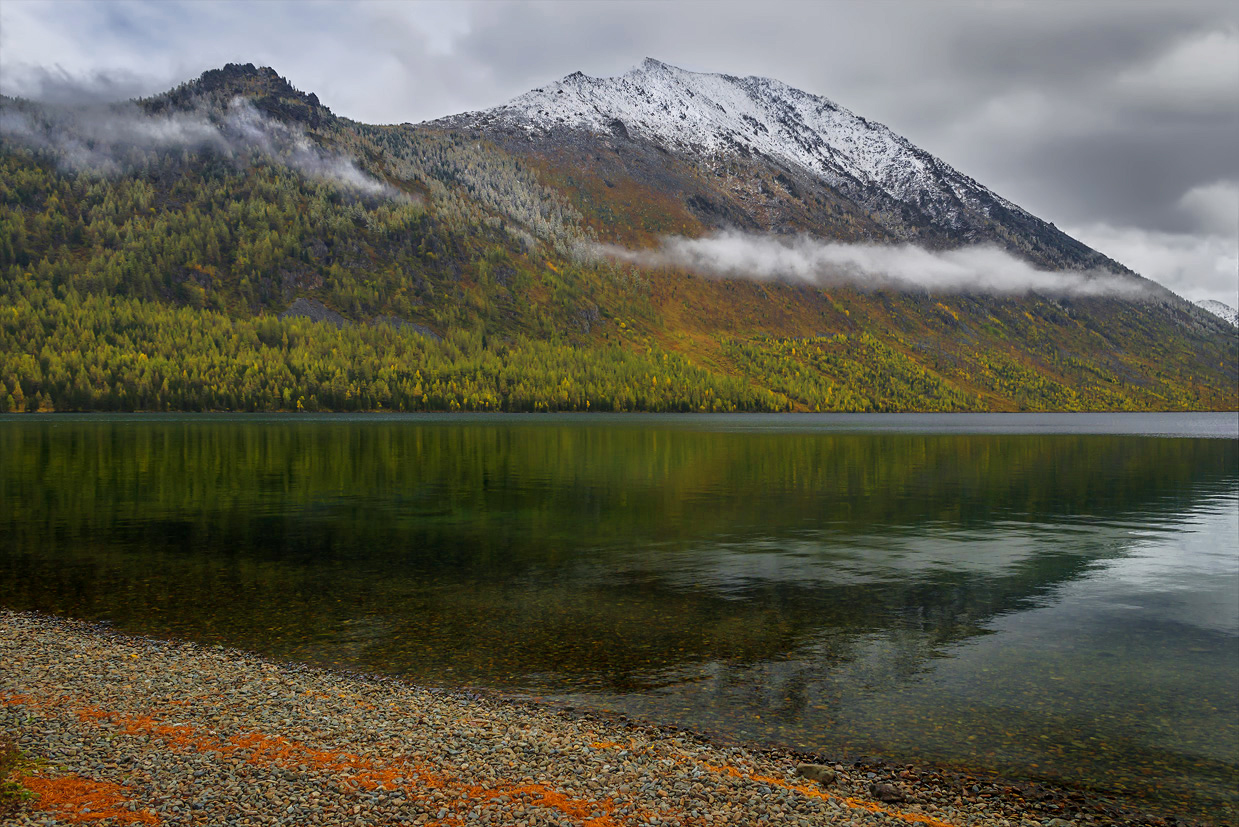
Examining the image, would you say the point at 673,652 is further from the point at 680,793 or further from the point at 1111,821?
the point at 1111,821

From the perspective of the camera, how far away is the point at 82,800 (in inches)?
559

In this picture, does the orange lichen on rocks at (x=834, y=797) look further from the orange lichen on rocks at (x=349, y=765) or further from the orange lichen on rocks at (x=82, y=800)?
the orange lichen on rocks at (x=82, y=800)

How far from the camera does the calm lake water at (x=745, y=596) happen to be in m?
20.5

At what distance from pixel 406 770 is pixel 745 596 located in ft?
65.0

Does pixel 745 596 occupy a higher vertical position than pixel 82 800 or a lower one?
lower

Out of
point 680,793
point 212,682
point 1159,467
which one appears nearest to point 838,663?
point 680,793

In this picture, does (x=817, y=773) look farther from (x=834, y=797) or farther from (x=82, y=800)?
(x=82, y=800)

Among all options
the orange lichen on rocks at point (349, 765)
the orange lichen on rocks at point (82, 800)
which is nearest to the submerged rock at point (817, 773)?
the orange lichen on rocks at point (349, 765)

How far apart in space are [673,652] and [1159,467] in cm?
10338

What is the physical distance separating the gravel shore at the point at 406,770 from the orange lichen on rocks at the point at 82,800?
1.4 inches

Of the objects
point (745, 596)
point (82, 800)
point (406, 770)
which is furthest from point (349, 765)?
point (745, 596)

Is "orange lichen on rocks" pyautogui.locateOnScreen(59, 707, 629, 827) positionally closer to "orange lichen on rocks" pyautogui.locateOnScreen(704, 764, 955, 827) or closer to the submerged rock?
"orange lichen on rocks" pyautogui.locateOnScreen(704, 764, 955, 827)

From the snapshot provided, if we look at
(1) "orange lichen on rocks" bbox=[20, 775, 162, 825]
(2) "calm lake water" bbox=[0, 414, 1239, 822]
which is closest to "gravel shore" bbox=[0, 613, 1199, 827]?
(1) "orange lichen on rocks" bbox=[20, 775, 162, 825]

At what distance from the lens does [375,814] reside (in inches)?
552
